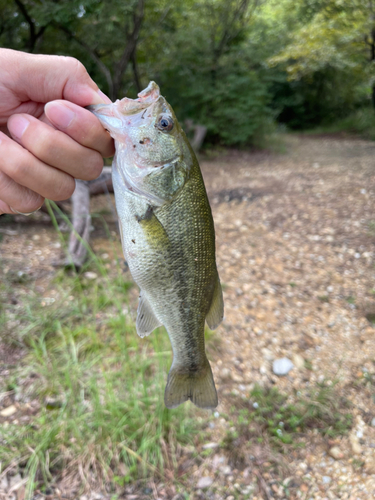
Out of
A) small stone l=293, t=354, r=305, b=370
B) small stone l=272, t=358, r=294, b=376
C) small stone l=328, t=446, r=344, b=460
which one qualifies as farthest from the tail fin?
small stone l=293, t=354, r=305, b=370

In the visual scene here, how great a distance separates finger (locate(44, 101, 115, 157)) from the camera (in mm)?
1267

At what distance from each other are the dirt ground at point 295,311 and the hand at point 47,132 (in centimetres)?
216

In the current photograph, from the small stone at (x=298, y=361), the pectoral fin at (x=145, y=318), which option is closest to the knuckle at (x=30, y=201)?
the pectoral fin at (x=145, y=318)

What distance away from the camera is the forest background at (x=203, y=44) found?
763 centimetres

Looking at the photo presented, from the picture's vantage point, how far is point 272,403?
2764 millimetres

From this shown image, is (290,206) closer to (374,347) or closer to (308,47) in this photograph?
(374,347)

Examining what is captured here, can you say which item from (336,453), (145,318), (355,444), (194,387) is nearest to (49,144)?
(145,318)

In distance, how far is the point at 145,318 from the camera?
1.53 meters

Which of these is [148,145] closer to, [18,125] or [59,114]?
[59,114]

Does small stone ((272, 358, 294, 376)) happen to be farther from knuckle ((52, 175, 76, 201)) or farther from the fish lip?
the fish lip

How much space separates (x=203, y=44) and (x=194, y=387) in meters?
11.2

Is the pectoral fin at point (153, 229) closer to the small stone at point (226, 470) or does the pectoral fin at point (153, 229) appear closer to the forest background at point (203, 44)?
the small stone at point (226, 470)

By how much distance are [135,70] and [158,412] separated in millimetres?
9332

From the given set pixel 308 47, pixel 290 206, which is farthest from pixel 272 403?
pixel 308 47
